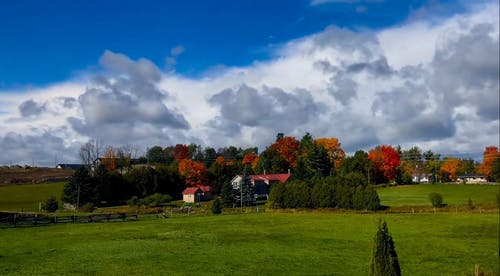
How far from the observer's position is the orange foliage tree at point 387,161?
4914 inches

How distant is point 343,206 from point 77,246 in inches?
1804

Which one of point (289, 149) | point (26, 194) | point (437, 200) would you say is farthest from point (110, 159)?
point (437, 200)

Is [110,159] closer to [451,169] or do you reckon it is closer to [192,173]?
[192,173]

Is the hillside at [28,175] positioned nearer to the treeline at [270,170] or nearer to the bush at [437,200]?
the treeline at [270,170]

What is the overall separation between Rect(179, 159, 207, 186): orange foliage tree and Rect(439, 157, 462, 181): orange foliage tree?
6517cm

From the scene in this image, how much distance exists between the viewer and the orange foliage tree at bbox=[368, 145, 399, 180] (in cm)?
12481

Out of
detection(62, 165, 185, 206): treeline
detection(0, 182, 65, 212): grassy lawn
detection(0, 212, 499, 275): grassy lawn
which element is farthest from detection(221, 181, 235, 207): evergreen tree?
detection(0, 182, 65, 212): grassy lawn

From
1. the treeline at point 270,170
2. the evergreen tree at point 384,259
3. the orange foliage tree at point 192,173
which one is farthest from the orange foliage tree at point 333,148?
the evergreen tree at point 384,259

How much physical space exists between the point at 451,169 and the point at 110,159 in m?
98.1

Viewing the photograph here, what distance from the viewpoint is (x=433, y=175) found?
123 meters

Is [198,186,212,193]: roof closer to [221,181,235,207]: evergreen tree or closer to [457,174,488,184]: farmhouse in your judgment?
[221,181,235,207]: evergreen tree

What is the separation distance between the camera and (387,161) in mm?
125000

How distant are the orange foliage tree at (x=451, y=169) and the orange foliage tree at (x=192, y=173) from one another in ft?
214

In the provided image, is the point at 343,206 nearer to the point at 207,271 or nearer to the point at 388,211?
the point at 388,211
